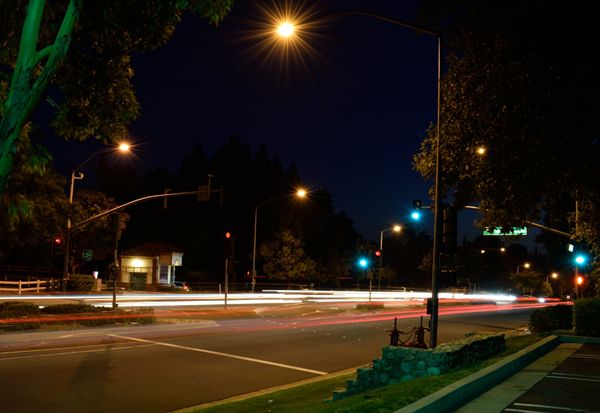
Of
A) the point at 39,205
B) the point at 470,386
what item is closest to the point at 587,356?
the point at 470,386

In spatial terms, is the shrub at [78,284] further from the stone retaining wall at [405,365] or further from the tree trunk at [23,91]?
the tree trunk at [23,91]

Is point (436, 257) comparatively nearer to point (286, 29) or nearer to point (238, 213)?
point (286, 29)

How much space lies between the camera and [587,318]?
763 inches

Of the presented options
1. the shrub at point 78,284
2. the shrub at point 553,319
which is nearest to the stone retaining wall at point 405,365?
the shrub at point 553,319

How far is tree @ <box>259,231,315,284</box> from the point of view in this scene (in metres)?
62.7

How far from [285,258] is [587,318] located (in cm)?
4470

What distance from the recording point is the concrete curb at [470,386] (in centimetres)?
700

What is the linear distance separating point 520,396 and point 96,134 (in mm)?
7502

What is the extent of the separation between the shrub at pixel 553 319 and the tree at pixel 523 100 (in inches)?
309

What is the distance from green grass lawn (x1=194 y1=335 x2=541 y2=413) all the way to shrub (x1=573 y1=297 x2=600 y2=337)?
8399 millimetres

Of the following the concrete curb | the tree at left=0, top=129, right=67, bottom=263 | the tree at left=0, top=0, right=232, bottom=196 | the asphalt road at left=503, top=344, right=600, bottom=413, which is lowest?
the asphalt road at left=503, top=344, right=600, bottom=413

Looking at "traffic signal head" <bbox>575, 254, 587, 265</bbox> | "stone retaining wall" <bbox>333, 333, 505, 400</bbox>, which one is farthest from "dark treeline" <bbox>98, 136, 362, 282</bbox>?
"stone retaining wall" <bbox>333, 333, 505, 400</bbox>

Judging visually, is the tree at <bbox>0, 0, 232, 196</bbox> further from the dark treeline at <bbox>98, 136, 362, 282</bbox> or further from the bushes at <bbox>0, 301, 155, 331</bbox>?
the dark treeline at <bbox>98, 136, 362, 282</bbox>

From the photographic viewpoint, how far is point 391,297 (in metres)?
57.3
